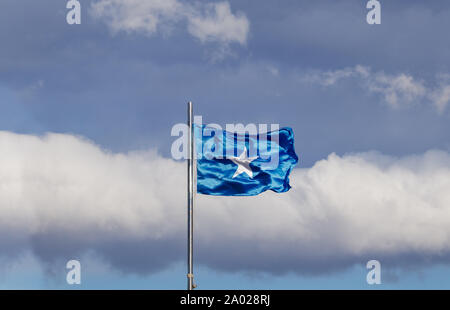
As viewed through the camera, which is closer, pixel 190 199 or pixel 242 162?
pixel 190 199

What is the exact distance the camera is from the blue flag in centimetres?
4166

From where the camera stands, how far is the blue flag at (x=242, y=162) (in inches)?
1640

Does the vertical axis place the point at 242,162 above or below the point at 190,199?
above

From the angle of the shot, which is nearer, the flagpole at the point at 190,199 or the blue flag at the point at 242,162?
the flagpole at the point at 190,199

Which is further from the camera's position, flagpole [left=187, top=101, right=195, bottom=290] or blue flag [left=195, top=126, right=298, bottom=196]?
blue flag [left=195, top=126, right=298, bottom=196]

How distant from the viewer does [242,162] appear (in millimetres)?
43188
